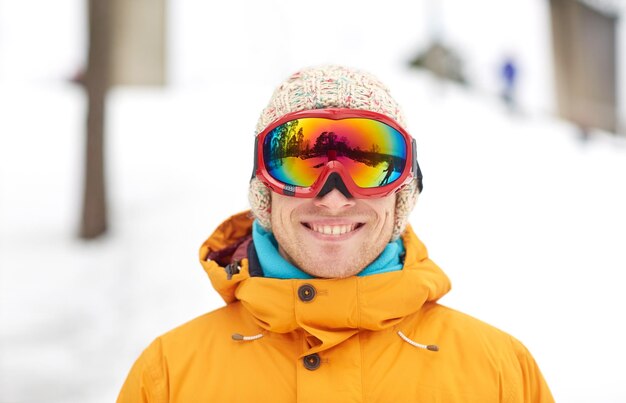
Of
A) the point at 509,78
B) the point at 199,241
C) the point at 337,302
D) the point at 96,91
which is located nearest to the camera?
the point at 337,302

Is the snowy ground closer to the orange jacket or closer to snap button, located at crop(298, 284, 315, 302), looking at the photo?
the orange jacket

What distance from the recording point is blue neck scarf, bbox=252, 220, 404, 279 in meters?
1.77

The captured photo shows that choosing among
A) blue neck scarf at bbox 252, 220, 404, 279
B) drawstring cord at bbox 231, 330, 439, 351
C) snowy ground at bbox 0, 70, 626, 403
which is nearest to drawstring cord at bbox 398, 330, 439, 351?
drawstring cord at bbox 231, 330, 439, 351

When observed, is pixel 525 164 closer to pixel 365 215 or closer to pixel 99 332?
pixel 99 332

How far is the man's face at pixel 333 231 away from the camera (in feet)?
5.63

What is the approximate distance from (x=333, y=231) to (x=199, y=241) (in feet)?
13.5

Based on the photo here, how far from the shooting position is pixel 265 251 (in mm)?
1817

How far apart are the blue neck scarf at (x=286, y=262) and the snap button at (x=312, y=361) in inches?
10.0

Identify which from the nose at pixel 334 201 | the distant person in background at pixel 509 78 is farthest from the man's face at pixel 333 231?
the distant person in background at pixel 509 78

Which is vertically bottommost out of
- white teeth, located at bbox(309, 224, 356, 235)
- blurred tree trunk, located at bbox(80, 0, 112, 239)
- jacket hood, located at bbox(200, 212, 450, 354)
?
jacket hood, located at bbox(200, 212, 450, 354)

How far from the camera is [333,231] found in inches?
68.4

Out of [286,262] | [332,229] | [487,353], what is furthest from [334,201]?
[487,353]

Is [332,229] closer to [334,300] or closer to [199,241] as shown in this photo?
[334,300]

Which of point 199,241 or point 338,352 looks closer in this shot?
point 338,352
